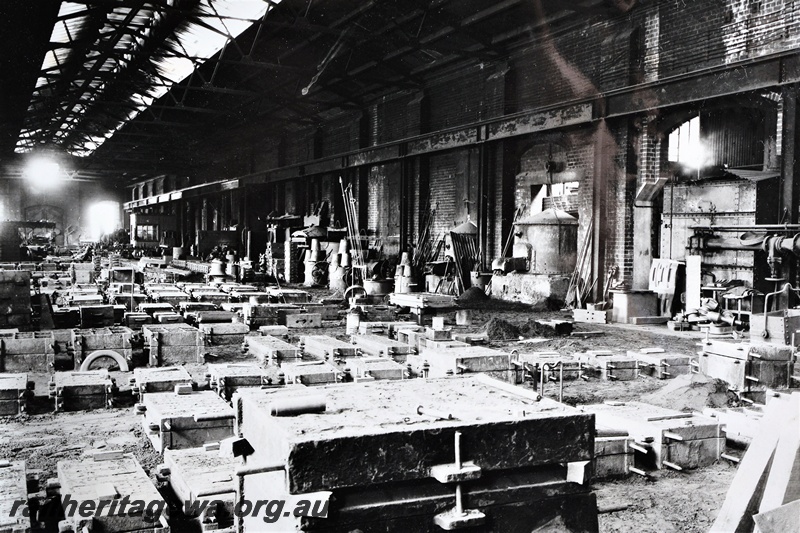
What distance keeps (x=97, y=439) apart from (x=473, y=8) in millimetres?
12945

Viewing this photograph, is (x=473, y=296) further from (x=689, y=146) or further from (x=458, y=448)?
(x=458, y=448)

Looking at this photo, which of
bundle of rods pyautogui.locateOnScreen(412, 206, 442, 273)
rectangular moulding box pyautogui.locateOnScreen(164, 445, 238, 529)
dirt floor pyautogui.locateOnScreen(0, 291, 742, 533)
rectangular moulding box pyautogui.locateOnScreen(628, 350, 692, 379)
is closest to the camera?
rectangular moulding box pyautogui.locateOnScreen(164, 445, 238, 529)

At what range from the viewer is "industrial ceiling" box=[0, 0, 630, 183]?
14383 millimetres

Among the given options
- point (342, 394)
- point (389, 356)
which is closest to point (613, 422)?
point (342, 394)

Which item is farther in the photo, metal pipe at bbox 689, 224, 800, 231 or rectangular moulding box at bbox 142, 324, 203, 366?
metal pipe at bbox 689, 224, 800, 231

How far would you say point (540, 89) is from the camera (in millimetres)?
15484

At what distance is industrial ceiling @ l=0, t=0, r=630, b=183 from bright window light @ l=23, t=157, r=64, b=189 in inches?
653

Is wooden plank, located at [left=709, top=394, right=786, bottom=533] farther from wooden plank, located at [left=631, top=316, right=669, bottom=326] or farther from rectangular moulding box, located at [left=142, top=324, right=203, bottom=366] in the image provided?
wooden plank, located at [left=631, top=316, right=669, bottom=326]

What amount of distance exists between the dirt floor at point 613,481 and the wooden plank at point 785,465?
109cm

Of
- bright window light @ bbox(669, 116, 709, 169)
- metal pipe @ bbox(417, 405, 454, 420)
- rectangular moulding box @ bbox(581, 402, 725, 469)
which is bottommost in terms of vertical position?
rectangular moulding box @ bbox(581, 402, 725, 469)

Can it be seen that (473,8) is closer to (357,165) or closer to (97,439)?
(357,165)

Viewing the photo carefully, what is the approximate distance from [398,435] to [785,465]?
1.72 meters

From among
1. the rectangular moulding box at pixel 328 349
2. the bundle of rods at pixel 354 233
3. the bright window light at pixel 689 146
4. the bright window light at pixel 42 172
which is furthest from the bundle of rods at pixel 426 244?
the bright window light at pixel 42 172

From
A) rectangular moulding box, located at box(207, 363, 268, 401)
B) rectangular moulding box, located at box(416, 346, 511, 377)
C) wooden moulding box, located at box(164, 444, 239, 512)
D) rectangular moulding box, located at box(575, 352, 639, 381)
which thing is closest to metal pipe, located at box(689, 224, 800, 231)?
rectangular moulding box, located at box(575, 352, 639, 381)
